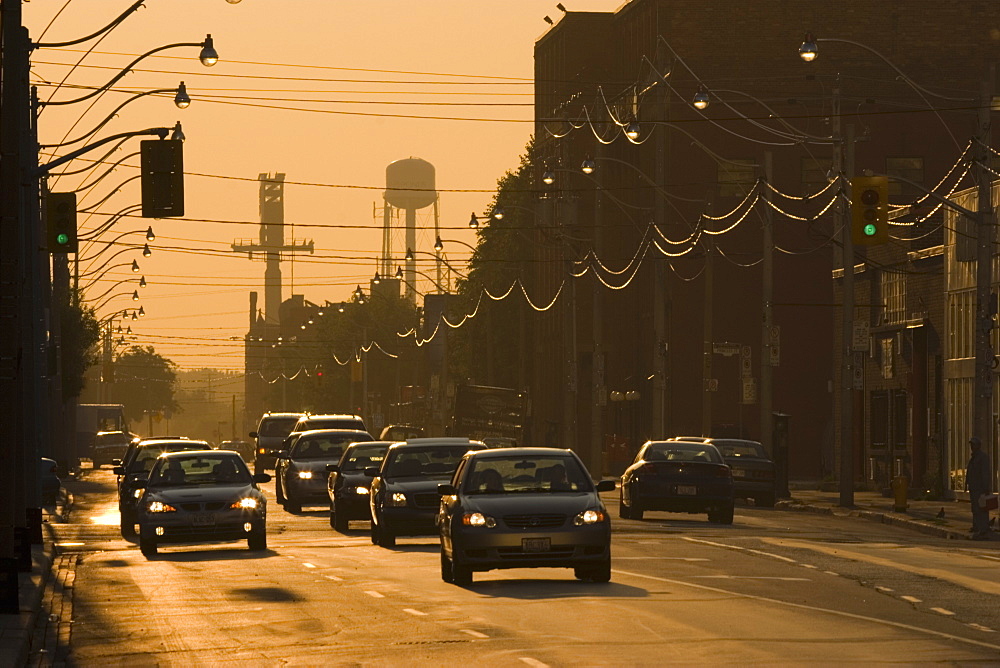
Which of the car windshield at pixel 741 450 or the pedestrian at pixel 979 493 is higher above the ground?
the car windshield at pixel 741 450

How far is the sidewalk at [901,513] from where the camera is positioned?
3612cm

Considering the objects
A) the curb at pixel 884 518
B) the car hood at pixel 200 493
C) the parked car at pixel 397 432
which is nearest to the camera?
the car hood at pixel 200 493

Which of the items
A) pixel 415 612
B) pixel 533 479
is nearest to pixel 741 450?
pixel 533 479

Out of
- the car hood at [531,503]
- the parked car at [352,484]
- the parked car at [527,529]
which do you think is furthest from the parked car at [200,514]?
the car hood at [531,503]

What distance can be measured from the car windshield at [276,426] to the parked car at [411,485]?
113 feet

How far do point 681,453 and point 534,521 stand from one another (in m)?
16.1

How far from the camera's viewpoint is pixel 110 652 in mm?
16281

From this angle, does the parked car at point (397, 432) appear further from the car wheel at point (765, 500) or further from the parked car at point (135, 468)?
the parked car at point (135, 468)

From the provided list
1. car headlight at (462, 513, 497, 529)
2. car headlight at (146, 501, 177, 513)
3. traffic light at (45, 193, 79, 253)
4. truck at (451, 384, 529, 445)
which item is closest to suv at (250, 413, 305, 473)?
truck at (451, 384, 529, 445)

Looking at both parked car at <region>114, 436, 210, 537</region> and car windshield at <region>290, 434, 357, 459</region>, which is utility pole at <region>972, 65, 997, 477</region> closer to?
car windshield at <region>290, 434, 357, 459</region>

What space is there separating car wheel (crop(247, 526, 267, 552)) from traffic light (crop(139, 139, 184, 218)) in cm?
480

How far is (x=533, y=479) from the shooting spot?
22797 mm

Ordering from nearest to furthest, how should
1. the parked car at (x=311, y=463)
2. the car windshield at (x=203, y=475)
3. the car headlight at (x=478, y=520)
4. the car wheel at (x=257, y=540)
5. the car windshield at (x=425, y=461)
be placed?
1. the car headlight at (x=478, y=520)
2. the car wheel at (x=257, y=540)
3. the car windshield at (x=203, y=475)
4. the car windshield at (x=425, y=461)
5. the parked car at (x=311, y=463)

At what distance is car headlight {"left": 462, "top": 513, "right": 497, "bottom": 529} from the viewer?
71.0 feet
